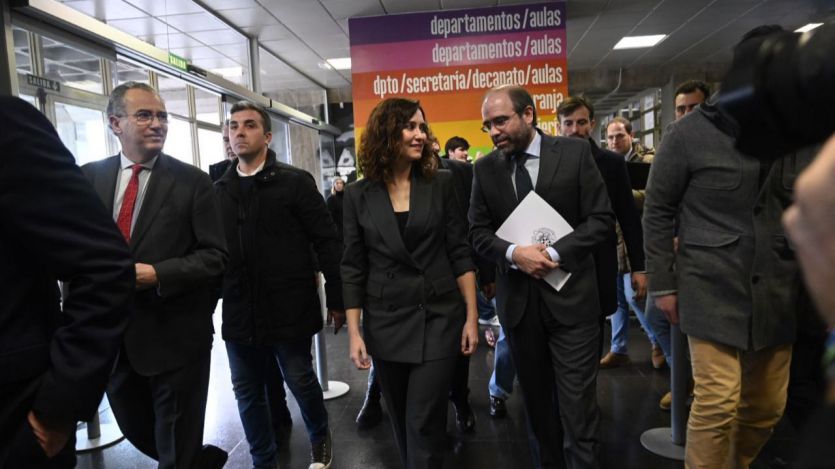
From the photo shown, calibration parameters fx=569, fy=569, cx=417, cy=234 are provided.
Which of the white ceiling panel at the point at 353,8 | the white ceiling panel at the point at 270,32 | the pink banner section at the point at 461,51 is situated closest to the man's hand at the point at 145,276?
the pink banner section at the point at 461,51

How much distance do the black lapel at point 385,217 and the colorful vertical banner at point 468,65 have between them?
153 inches

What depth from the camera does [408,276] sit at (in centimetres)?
204

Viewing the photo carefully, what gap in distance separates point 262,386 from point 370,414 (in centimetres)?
86

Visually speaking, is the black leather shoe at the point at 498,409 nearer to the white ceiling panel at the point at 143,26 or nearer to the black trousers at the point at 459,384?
the black trousers at the point at 459,384

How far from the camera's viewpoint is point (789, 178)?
6.00ft

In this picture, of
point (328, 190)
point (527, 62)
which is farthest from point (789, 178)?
point (328, 190)

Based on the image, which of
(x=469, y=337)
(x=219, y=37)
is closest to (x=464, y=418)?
(x=469, y=337)

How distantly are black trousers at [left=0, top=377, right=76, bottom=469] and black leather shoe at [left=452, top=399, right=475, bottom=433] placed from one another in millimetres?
2334

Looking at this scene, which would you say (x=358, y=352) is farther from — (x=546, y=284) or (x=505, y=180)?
(x=505, y=180)

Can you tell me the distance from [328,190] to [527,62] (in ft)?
21.6

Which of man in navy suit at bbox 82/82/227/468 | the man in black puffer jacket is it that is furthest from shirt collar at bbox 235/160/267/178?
man in navy suit at bbox 82/82/227/468

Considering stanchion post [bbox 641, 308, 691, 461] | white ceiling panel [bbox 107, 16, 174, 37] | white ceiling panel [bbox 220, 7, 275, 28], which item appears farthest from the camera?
white ceiling panel [bbox 107, 16, 174, 37]

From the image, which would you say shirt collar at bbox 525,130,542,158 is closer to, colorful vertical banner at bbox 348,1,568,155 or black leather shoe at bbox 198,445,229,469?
black leather shoe at bbox 198,445,229,469

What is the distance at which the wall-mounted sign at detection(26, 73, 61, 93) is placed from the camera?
3107mm
